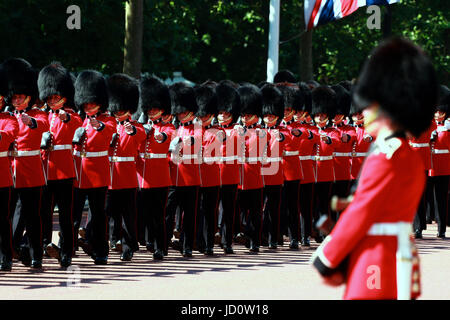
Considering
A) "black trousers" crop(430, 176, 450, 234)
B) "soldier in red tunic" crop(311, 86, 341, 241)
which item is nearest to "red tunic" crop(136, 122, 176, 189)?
"soldier in red tunic" crop(311, 86, 341, 241)

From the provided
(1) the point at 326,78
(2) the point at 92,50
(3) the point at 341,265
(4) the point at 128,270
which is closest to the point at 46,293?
(4) the point at 128,270

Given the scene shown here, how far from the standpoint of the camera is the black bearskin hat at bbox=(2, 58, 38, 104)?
33.3 feet

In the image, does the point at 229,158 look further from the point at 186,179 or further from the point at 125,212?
the point at 125,212

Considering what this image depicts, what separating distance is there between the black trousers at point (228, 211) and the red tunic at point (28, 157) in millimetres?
2420

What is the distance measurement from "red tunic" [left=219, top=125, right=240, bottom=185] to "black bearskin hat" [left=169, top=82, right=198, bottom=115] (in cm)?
43

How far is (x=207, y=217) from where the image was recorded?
1138 cm

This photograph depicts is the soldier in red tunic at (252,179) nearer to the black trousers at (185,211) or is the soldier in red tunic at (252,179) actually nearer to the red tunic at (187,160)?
the red tunic at (187,160)

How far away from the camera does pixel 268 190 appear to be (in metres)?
12.1

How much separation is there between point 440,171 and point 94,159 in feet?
16.7

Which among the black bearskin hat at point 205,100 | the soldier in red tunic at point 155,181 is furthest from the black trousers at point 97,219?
the black bearskin hat at point 205,100

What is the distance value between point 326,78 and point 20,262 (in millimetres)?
22367

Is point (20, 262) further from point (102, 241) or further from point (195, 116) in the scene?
point (195, 116)

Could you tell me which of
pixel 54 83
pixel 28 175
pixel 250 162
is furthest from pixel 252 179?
pixel 28 175

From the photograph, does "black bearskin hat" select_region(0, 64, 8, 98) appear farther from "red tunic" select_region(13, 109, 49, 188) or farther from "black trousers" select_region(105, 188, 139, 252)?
"black trousers" select_region(105, 188, 139, 252)
